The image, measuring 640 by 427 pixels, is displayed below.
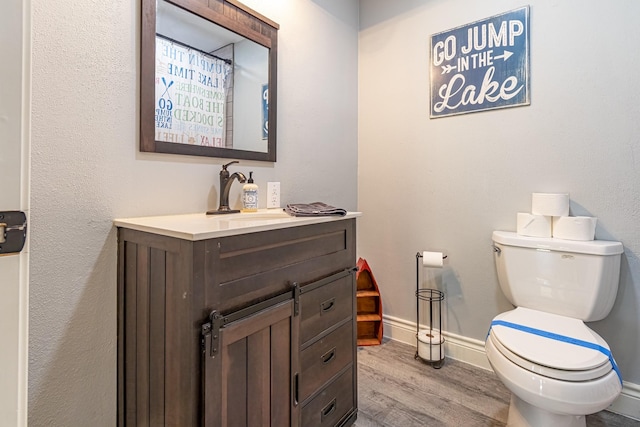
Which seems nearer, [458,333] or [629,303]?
[629,303]

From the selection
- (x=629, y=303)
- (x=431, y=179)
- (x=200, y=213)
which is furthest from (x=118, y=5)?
Answer: (x=629, y=303)

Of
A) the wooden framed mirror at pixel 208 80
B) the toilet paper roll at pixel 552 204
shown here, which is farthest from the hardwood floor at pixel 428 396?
the wooden framed mirror at pixel 208 80

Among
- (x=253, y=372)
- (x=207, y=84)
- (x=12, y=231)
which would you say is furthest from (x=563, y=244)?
(x=12, y=231)

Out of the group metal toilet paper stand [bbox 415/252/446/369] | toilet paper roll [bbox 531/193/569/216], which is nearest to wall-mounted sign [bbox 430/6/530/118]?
toilet paper roll [bbox 531/193/569/216]

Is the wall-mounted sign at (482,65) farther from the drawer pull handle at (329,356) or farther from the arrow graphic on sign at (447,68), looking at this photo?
the drawer pull handle at (329,356)

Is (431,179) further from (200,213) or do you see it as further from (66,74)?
(66,74)

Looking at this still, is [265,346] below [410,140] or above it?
below

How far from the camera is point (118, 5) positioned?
117 cm

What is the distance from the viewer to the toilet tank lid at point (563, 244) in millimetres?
1440

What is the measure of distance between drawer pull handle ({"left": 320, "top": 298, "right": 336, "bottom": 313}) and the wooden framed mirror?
806 mm

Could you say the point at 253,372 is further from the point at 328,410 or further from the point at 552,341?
the point at 552,341

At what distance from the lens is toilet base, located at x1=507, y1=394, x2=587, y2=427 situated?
1211 mm

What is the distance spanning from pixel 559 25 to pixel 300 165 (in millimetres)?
1532

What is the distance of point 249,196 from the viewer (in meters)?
1.55
